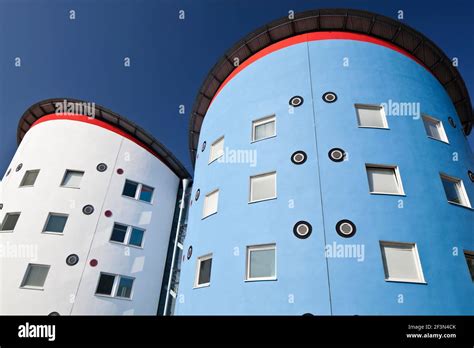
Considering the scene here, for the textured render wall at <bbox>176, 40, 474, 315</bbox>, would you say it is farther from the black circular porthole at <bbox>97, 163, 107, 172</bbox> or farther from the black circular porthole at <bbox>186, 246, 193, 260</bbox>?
the black circular porthole at <bbox>97, 163, 107, 172</bbox>

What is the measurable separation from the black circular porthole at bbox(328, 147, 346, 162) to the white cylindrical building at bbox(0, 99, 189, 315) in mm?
15518

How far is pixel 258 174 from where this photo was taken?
497 inches

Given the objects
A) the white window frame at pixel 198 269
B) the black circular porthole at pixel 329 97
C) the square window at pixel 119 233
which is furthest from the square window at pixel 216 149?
the square window at pixel 119 233

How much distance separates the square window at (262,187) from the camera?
476 inches

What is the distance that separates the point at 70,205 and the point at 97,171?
306cm

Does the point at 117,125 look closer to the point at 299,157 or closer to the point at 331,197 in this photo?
the point at 299,157

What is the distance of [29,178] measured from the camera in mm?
21016

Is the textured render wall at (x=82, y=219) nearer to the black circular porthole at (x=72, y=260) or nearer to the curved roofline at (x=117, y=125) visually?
the black circular porthole at (x=72, y=260)

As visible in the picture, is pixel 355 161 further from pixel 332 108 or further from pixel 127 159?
pixel 127 159

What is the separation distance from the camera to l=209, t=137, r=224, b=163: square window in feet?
49.6

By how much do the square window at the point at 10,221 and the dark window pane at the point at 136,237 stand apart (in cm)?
716
